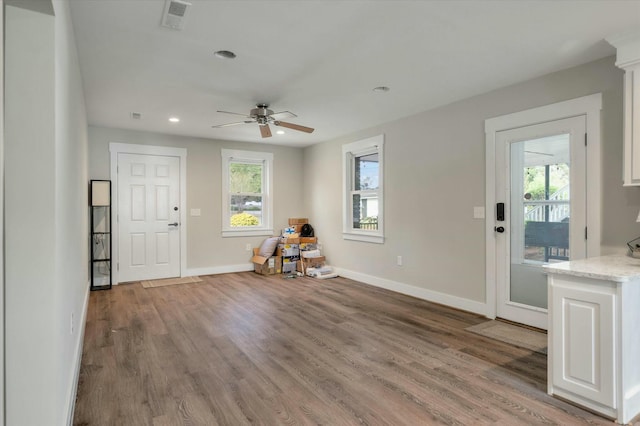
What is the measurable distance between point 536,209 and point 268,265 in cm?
431

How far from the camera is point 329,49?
115 inches

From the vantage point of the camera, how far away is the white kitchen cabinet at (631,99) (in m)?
2.62

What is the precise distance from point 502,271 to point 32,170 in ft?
13.0

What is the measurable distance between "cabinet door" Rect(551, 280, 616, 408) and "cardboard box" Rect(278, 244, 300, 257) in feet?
15.5

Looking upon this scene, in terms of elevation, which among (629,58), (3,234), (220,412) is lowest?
(220,412)

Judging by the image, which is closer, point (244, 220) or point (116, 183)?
point (116, 183)

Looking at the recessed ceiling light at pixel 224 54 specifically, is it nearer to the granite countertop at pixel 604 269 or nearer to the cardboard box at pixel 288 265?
the granite countertop at pixel 604 269

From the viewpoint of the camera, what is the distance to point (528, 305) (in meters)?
3.66

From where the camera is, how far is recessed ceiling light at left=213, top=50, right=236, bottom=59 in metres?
2.96

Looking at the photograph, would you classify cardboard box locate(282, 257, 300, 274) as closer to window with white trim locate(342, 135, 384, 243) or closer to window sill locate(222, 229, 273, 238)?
window sill locate(222, 229, 273, 238)

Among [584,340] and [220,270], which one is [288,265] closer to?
[220,270]

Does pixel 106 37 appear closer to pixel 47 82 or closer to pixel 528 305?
pixel 47 82

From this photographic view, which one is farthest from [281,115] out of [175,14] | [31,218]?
[31,218]

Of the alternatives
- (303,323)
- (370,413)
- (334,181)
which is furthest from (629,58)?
(334,181)
